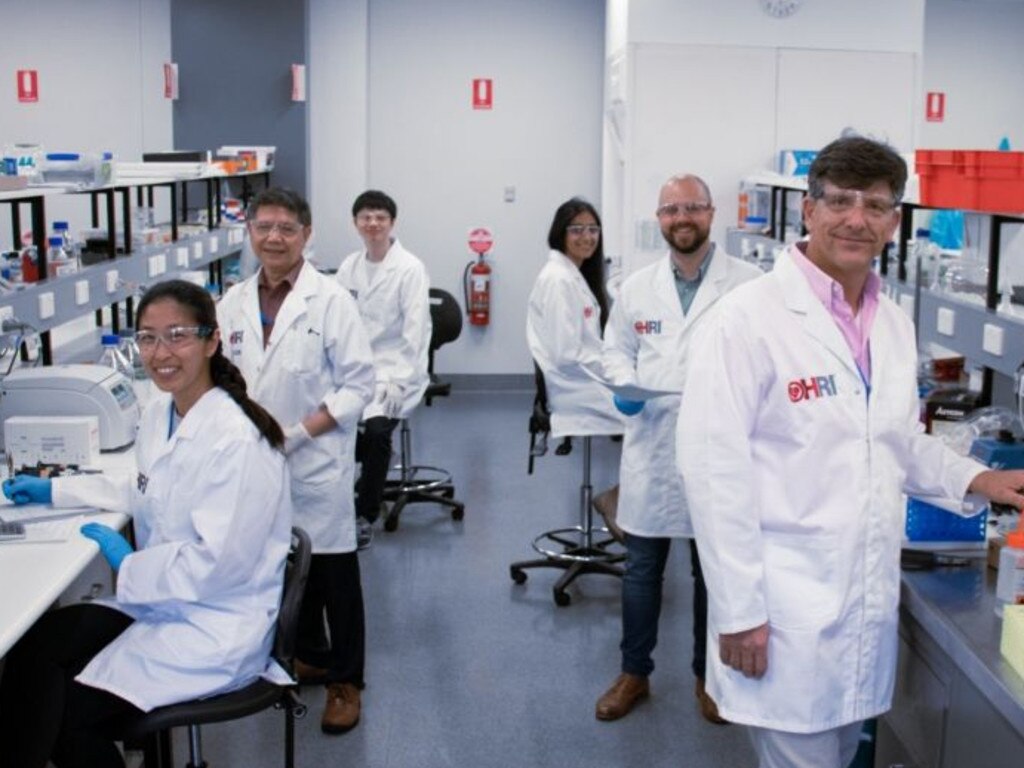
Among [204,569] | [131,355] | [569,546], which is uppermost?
[131,355]

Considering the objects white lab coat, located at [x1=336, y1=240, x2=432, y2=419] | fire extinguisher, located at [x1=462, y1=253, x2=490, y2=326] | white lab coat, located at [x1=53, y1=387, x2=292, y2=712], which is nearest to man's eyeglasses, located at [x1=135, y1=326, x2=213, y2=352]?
white lab coat, located at [x1=53, y1=387, x2=292, y2=712]

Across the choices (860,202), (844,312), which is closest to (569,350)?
(844,312)

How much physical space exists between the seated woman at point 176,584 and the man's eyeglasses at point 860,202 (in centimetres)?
120

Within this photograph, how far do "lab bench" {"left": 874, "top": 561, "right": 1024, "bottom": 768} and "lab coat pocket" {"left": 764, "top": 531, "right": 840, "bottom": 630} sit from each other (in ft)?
0.69

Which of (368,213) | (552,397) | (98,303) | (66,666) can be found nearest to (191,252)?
(368,213)

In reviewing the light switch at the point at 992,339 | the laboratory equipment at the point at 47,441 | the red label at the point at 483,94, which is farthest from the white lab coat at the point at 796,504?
the red label at the point at 483,94

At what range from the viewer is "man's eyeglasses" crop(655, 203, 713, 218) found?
312cm

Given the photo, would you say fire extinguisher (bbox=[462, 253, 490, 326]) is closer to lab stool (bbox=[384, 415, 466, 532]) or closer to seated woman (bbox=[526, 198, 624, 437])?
lab stool (bbox=[384, 415, 466, 532])

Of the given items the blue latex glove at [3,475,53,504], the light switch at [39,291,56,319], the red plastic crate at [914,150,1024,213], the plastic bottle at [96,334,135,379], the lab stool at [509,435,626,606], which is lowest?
the lab stool at [509,435,626,606]

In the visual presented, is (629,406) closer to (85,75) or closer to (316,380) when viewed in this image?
(316,380)

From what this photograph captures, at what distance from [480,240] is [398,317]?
2901mm

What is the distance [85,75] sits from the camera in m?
7.67

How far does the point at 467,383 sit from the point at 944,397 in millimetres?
5039

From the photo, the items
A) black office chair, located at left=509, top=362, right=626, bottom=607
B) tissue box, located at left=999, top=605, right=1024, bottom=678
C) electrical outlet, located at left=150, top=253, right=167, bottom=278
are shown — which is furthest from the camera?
electrical outlet, located at left=150, top=253, right=167, bottom=278
